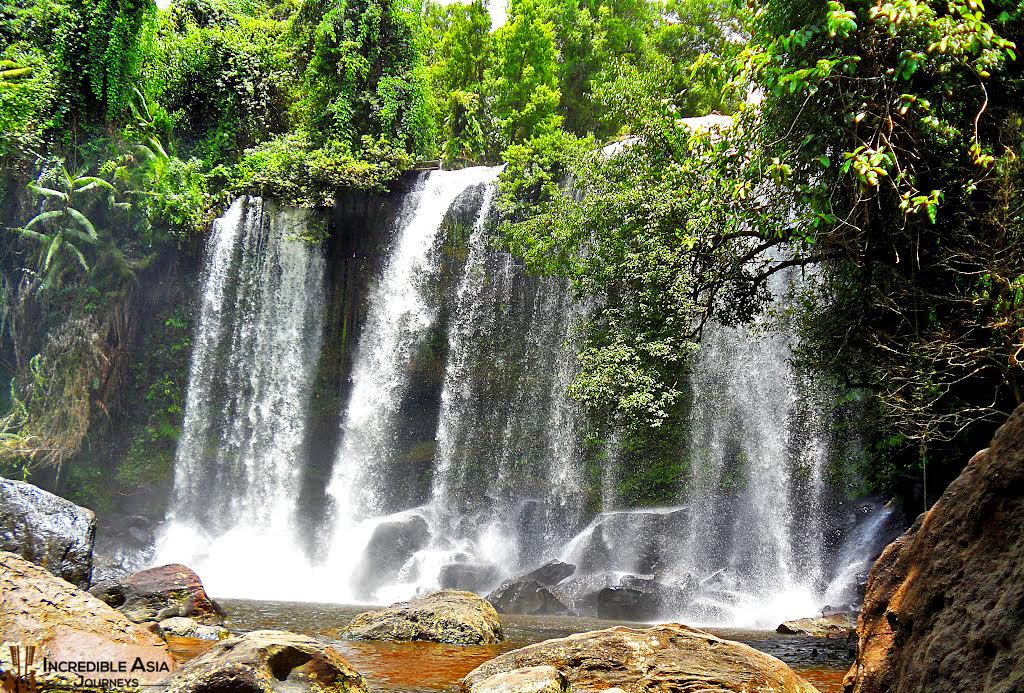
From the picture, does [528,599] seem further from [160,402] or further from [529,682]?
[160,402]

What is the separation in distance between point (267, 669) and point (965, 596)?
359 centimetres

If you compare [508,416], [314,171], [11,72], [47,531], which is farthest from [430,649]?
[11,72]

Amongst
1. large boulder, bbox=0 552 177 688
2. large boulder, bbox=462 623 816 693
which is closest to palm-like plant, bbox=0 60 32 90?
large boulder, bbox=0 552 177 688

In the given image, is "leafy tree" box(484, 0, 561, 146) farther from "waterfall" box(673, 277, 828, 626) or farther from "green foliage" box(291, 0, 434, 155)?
"waterfall" box(673, 277, 828, 626)

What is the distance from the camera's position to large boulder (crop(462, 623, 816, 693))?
14.7 ft

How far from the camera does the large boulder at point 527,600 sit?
13.1 meters

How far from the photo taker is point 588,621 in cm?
1190

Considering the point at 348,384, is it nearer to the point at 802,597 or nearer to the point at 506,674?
the point at 802,597

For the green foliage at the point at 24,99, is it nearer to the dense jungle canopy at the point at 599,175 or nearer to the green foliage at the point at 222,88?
the dense jungle canopy at the point at 599,175

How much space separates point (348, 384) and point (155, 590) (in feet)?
33.3

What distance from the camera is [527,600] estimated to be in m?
13.2

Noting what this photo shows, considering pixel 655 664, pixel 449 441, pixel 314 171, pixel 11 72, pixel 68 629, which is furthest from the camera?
pixel 314 171

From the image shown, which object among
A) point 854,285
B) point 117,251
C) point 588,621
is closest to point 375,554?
point 588,621

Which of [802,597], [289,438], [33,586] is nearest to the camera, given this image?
[33,586]
